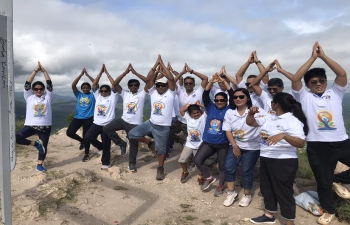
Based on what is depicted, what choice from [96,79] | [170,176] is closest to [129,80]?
[96,79]

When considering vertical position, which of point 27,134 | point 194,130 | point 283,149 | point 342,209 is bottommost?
point 342,209

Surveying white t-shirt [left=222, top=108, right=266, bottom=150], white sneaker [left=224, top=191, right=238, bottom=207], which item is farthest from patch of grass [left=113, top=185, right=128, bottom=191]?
white t-shirt [left=222, top=108, right=266, bottom=150]

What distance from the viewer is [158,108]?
619 centimetres

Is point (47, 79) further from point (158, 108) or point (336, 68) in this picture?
point (336, 68)

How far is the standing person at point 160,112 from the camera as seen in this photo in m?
Answer: 6.16

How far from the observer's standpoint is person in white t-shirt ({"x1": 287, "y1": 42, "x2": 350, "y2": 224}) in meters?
3.96

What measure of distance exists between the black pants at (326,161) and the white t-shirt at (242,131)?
925 millimetres

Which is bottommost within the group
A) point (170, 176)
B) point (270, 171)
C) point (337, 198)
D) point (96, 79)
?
point (170, 176)

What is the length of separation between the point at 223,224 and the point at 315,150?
6.33ft

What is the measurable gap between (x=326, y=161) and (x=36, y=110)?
6.19 meters

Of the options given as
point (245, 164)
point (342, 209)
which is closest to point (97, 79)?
point (245, 164)

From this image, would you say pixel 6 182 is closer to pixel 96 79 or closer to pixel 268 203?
pixel 268 203

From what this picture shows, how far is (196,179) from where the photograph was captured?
20.9 feet

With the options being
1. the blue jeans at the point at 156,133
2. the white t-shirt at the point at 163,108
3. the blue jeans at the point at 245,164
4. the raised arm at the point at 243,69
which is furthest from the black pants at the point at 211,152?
the raised arm at the point at 243,69
